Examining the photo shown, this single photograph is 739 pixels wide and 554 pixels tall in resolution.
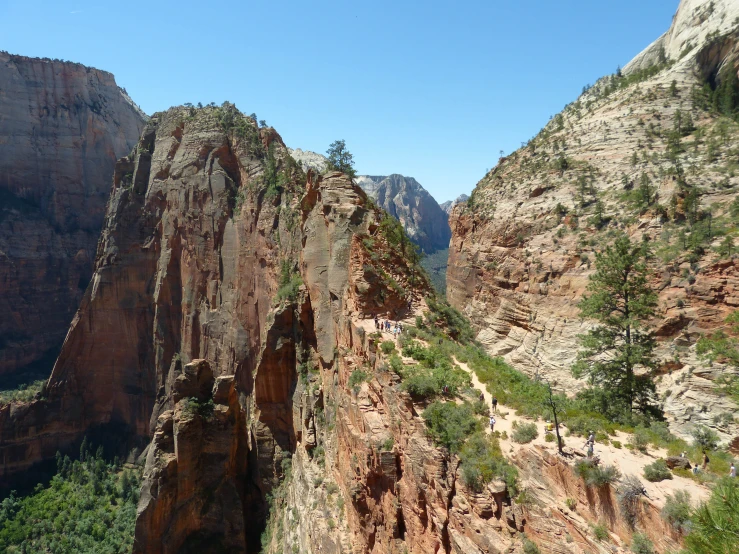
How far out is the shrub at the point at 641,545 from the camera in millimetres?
9023

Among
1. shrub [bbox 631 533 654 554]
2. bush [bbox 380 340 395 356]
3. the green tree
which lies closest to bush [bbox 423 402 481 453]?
bush [bbox 380 340 395 356]

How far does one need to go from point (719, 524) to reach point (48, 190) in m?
99.2

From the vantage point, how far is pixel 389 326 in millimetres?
20766

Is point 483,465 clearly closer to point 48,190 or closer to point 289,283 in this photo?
point 289,283

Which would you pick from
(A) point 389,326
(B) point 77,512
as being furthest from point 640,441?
(B) point 77,512

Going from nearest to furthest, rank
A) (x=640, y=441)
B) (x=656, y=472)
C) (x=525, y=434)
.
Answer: (x=656, y=472), (x=640, y=441), (x=525, y=434)

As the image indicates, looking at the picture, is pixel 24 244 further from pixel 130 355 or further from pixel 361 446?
A: pixel 361 446

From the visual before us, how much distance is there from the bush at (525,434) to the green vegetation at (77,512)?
39.0m

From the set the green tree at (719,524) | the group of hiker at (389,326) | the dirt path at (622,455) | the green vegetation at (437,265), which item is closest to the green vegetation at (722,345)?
the dirt path at (622,455)

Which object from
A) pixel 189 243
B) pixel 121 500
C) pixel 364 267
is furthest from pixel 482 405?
pixel 121 500

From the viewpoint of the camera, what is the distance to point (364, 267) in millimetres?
22469

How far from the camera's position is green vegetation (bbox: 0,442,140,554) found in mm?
38625

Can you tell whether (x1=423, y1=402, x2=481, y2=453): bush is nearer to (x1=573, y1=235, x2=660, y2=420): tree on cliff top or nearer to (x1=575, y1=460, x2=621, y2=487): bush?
(x1=575, y1=460, x2=621, y2=487): bush

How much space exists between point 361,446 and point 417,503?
3.88 meters
